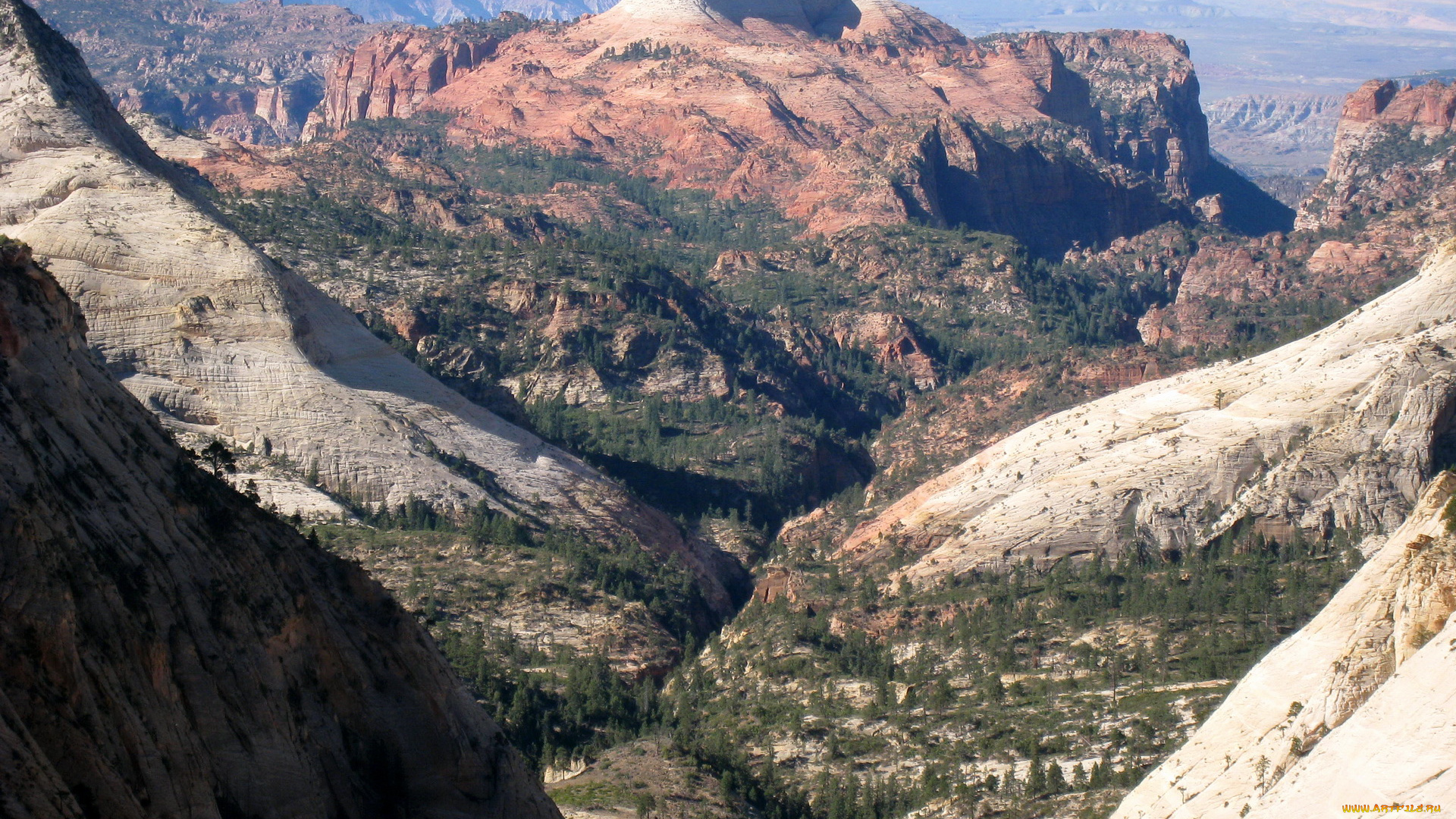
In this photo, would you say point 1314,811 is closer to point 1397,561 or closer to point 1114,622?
point 1397,561

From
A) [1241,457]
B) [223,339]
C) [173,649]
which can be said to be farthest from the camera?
[223,339]

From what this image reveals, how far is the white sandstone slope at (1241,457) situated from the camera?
8488 cm

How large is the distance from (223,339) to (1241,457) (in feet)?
190

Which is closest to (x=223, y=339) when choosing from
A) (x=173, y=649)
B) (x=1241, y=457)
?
(x=1241, y=457)

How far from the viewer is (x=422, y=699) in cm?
4681

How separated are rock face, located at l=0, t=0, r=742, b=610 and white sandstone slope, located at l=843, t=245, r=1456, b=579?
1936cm

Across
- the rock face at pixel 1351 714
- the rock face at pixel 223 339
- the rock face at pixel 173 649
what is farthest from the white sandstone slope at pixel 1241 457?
the rock face at pixel 173 649

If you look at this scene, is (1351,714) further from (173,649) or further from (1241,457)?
(1241,457)

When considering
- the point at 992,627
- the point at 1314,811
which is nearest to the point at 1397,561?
the point at 1314,811

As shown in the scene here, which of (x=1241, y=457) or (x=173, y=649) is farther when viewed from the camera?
(x=1241, y=457)

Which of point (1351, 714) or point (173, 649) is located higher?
point (173, 649)

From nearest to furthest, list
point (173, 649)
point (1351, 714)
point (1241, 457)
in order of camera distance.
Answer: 1. point (173, 649)
2. point (1351, 714)
3. point (1241, 457)

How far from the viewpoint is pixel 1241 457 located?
90.1m

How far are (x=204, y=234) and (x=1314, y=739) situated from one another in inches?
3025
